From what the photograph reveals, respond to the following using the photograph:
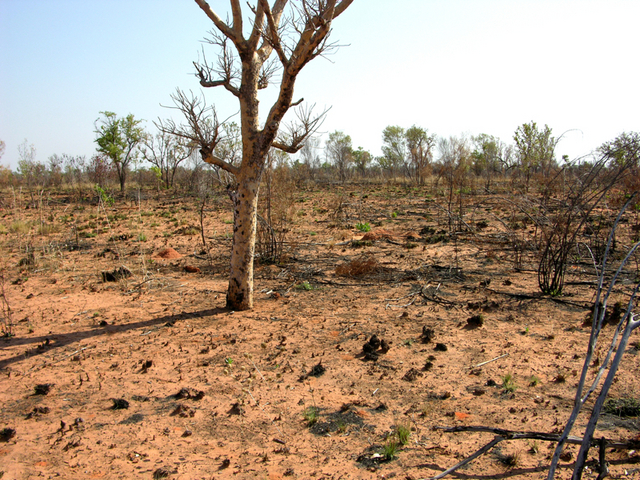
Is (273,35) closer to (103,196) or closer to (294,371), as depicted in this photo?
(294,371)

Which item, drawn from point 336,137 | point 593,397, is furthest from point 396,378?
point 336,137

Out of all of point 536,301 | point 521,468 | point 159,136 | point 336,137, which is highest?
point 336,137

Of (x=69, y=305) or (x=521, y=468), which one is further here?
(x=69, y=305)

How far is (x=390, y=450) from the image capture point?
2855 mm

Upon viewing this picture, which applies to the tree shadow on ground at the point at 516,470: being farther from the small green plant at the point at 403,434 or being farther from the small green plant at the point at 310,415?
the small green plant at the point at 310,415

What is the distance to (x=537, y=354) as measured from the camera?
4398 mm

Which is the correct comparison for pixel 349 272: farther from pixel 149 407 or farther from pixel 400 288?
pixel 149 407

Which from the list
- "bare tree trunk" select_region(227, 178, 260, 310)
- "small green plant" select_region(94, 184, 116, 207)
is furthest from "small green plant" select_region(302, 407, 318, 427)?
"small green plant" select_region(94, 184, 116, 207)

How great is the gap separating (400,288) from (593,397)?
349cm

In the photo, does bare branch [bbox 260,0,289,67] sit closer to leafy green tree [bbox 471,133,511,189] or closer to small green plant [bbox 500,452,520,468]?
small green plant [bbox 500,452,520,468]

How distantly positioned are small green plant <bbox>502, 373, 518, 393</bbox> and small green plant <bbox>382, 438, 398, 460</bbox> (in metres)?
1.37

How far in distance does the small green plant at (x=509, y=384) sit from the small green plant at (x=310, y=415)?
173 centimetres

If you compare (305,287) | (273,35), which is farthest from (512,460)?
(273,35)

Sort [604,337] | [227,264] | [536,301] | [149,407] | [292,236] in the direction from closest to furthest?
1. [149,407]
2. [604,337]
3. [536,301]
4. [227,264]
5. [292,236]
